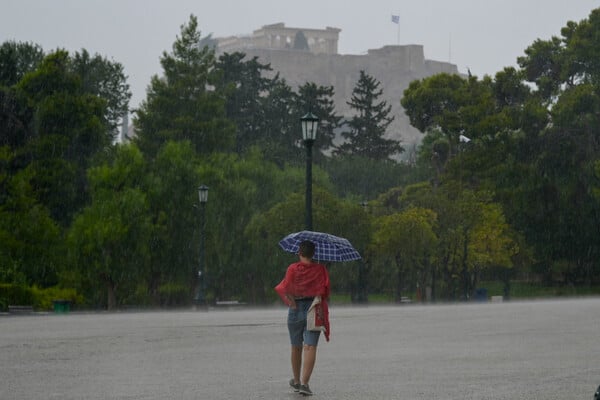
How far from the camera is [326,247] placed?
1386 cm

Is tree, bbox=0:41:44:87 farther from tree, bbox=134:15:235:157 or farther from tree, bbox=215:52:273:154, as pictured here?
tree, bbox=215:52:273:154

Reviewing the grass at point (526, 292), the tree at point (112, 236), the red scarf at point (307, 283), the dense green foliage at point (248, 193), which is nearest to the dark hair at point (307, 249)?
the red scarf at point (307, 283)

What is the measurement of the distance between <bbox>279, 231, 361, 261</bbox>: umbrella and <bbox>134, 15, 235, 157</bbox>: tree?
67.4 meters

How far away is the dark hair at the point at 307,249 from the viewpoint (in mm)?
12656

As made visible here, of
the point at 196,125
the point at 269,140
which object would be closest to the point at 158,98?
the point at 196,125

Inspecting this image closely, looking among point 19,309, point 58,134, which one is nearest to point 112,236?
point 58,134

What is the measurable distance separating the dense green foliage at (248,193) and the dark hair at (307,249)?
3495cm

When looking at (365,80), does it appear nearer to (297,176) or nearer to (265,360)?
(297,176)

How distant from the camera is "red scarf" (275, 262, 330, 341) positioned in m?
12.6

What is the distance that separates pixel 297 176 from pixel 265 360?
204ft

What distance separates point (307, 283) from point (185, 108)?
2884 inches

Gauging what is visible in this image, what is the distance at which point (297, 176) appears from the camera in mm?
79125

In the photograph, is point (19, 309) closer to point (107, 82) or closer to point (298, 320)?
point (298, 320)

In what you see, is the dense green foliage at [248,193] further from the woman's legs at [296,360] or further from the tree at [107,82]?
the woman's legs at [296,360]
